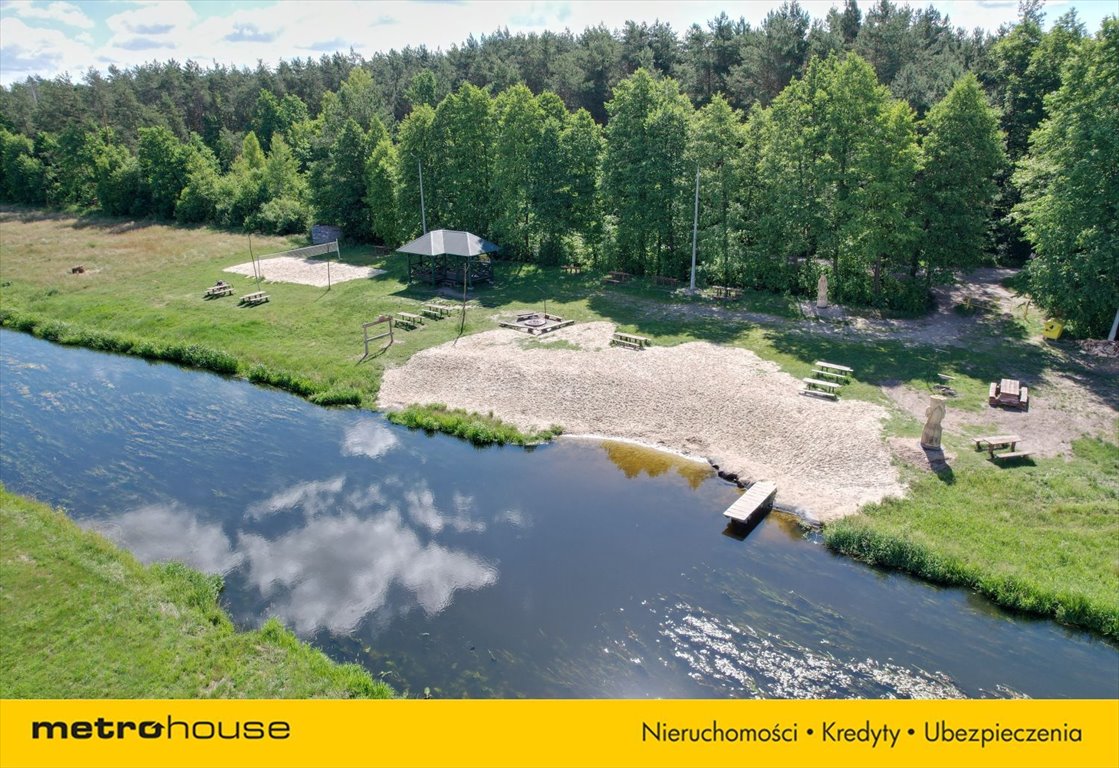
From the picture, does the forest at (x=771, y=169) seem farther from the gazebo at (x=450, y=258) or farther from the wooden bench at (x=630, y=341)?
the wooden bench at (x=630, y=341)

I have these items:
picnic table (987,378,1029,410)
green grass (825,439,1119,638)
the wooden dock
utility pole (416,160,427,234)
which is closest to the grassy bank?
the wooden dock

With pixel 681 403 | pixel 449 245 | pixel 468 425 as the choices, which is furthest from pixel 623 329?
pixel 449 245

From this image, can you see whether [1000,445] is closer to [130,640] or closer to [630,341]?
[630,341]

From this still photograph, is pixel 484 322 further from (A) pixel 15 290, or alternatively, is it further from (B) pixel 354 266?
(A) pixel 15 290

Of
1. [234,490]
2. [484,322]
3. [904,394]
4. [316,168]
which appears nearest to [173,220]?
[316,168]

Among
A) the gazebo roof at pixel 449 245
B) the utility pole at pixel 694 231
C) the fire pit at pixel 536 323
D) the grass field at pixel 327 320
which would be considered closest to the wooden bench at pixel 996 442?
the grass field at pixel 327 320

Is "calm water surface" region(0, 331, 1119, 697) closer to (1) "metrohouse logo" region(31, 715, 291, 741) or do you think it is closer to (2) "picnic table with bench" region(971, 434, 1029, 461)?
(2) "picnic table with bench" region(971, 434, 1029, 461)

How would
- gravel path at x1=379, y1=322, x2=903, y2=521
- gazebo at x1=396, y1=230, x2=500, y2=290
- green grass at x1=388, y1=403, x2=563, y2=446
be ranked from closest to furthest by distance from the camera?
gravel path at x1=379, y1=322, x2=903, y2=521
green grass at x1=388, y1=403, x2=563, y2=446
gazebo at x1=396, y1=230, x2=500, y2=290
